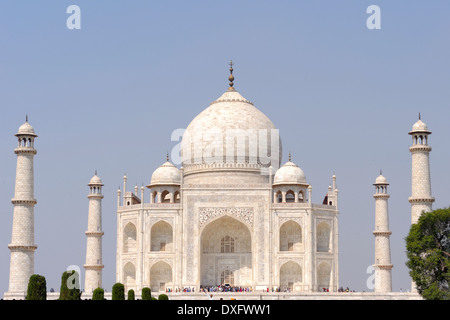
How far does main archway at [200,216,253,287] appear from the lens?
4453cm

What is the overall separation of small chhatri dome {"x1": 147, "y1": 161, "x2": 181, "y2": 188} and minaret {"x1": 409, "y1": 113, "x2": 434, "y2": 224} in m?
11.7

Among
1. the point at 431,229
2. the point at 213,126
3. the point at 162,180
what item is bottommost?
the point at 431,229

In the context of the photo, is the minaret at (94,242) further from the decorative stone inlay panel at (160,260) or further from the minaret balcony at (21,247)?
the minaret balcony at (21,247)

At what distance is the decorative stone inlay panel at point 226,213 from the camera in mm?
43656

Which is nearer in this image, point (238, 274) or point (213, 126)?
point (238, 274)

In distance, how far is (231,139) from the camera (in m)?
47.7

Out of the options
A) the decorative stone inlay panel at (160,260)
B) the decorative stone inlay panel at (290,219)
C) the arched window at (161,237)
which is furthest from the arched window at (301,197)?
the decorative stone inlay panel at (160,260)

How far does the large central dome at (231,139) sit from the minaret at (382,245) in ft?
19.6

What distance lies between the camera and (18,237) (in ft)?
138

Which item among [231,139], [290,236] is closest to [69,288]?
[290,236]

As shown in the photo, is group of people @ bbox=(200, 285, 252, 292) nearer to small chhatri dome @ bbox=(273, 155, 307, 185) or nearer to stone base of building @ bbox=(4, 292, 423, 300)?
stone base of building @ bbox=(4, 292, 423, 300)
